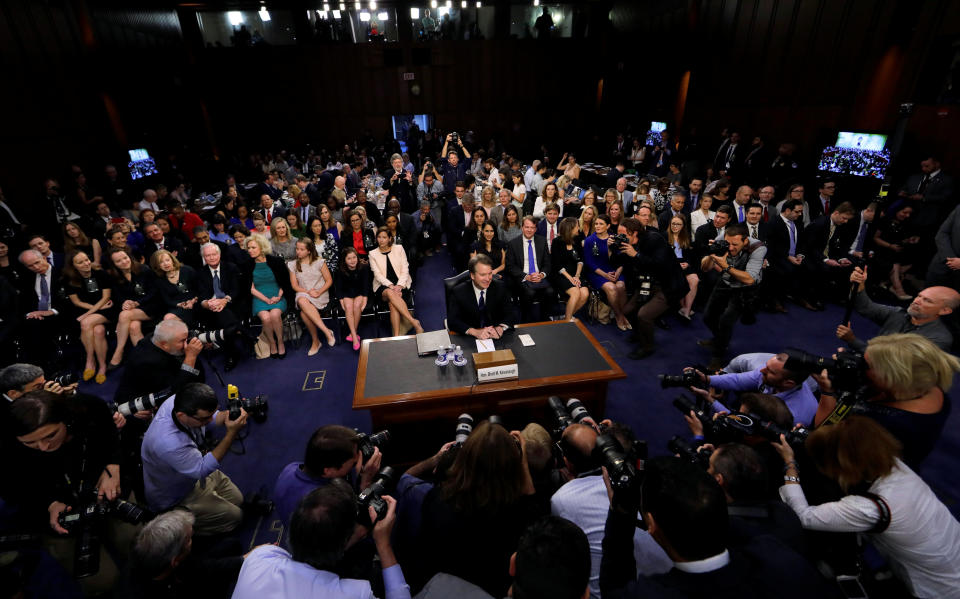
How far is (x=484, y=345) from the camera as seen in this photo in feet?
10.9

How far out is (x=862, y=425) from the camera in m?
1.73

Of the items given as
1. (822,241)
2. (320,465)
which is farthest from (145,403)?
(822,241)

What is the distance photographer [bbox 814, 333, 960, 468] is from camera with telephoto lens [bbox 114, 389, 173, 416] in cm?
395

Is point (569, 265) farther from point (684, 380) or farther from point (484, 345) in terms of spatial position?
point (684, 380)

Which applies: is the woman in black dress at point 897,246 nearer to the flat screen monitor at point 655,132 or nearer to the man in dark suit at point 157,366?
the flat screen monitor at point 655,132

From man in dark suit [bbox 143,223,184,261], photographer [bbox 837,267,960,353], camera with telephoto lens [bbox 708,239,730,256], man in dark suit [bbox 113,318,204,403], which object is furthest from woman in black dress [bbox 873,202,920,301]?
man in dark suit [bbox 143,223,184,261]

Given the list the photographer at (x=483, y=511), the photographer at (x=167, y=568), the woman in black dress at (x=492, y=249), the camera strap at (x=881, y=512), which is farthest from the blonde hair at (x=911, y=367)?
the woman in black dress at (x=492, y=249)

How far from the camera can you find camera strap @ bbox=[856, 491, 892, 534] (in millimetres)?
1674

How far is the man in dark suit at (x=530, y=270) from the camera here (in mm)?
4996

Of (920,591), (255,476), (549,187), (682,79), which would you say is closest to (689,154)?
(682,79)

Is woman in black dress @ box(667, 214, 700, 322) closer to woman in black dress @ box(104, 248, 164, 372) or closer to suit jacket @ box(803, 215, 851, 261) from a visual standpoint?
suit jacket @ box(803, 215, 851, 261)

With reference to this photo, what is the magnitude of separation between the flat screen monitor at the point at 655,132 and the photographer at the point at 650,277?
881cm

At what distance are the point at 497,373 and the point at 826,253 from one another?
5285 millimetres

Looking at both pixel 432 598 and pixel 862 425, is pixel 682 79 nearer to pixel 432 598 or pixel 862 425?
pixel 862 425
